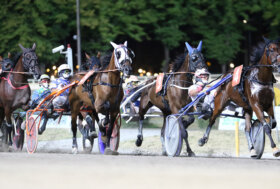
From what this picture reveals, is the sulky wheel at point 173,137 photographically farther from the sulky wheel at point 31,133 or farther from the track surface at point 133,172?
the sulky wheel at point 31,133

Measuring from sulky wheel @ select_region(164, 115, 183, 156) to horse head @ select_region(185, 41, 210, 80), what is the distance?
3.29 ft

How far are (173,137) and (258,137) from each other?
1.67m

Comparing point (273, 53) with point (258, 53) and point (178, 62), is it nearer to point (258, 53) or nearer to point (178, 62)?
point (258, 53)

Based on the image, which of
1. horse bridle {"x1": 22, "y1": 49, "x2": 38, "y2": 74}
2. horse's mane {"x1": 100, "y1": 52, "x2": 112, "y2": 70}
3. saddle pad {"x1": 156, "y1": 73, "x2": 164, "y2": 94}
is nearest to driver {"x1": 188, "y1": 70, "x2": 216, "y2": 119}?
saddle pad {"x1": 156, "y1": 73, "x2": 164, "y2": 94}

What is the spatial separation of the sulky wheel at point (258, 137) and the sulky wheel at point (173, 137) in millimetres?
1489

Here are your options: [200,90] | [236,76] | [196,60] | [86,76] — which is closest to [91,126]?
[86,76]

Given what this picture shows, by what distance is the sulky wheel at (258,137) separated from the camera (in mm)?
14484

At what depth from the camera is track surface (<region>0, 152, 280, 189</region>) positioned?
960cm

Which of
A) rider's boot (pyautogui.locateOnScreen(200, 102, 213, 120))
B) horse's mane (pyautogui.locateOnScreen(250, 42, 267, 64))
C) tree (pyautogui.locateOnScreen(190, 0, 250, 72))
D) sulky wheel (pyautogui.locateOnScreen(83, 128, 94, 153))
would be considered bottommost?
sulky wheel (pyautogui.locateOnScreen(83, 128, 94, 153))

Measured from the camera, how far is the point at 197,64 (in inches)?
584

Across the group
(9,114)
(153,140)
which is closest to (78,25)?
(153,140)

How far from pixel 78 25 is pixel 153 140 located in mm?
14908

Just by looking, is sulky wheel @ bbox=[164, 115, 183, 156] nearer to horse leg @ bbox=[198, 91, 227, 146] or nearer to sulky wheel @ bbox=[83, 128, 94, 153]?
horse leg @ bbox=[198, 91, 227, 146]

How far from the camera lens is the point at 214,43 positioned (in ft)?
Result: 121
